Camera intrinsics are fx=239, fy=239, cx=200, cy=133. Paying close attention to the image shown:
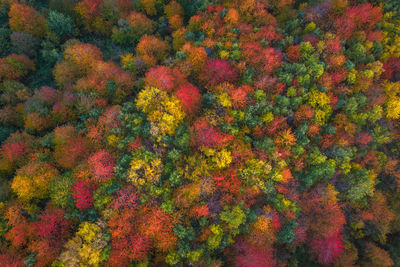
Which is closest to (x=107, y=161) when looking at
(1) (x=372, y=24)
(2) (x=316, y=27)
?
(2) (x=316, y=27)

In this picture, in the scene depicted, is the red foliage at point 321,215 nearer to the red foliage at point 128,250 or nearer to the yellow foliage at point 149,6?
the red foliage at point 128,250

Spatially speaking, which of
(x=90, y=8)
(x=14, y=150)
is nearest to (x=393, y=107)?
(x=90, y=8)

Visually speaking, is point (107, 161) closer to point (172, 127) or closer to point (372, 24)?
point (172, 127)

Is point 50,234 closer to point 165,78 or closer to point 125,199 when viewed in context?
point 125,199

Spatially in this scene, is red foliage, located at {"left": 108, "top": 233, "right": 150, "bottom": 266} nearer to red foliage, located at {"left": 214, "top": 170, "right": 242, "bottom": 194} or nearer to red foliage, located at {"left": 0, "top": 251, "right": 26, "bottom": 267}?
red foliage, located at {"left": 0, "top": 251, "right": 26, "bottom": 267}

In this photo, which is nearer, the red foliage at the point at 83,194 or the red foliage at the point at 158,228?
the red foliage at the point at 158,228

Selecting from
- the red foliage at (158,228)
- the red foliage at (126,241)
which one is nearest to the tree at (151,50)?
the red foliage at (158,228)

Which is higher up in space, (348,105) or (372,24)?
(372,24)
